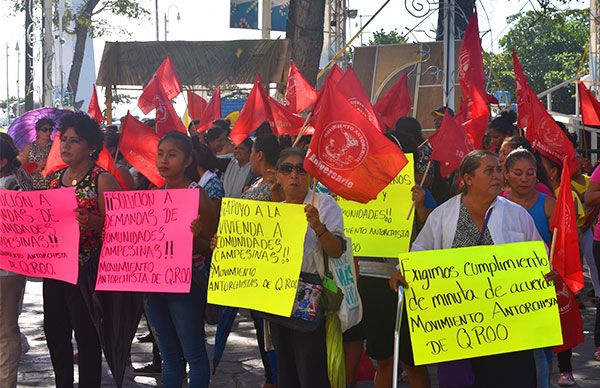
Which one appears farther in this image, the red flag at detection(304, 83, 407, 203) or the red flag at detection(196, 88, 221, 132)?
the red flag at detection(196, 88, 221, 132)

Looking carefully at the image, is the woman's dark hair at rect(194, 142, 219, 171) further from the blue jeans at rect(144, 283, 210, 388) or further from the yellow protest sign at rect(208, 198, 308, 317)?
the yellow protest sign at rect(208, 198, 308, 317)

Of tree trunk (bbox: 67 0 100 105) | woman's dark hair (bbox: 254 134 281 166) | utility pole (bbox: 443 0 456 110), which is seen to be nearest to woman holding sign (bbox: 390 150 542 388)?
woman's dark hair (bbox: 254 134 281 166)

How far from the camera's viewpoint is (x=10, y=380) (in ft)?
22.7

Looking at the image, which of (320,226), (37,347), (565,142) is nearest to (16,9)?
(37,347)

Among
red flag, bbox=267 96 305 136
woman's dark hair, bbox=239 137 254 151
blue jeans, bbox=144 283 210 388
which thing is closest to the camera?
blue jeans, bbox=144 283 210 388

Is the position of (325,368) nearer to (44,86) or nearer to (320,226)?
(320,226)

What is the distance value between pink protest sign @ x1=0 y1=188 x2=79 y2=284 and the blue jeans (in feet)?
1.74

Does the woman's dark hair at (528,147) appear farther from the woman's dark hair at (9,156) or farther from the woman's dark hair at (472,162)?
the woman's dark hair at (9,156)

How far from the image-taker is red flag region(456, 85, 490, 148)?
911 cm

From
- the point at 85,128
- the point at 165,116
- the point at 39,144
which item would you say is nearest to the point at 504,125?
the point at 165,116

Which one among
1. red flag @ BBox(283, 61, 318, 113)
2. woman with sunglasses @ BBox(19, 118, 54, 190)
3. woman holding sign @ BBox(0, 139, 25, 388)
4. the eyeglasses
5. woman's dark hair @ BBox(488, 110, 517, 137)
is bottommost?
woman holding sign @ BBox(0, 139, 25, 388)

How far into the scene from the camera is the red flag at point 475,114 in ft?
29.9

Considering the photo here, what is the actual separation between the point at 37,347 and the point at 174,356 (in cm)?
330

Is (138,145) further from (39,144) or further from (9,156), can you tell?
(39,144)
